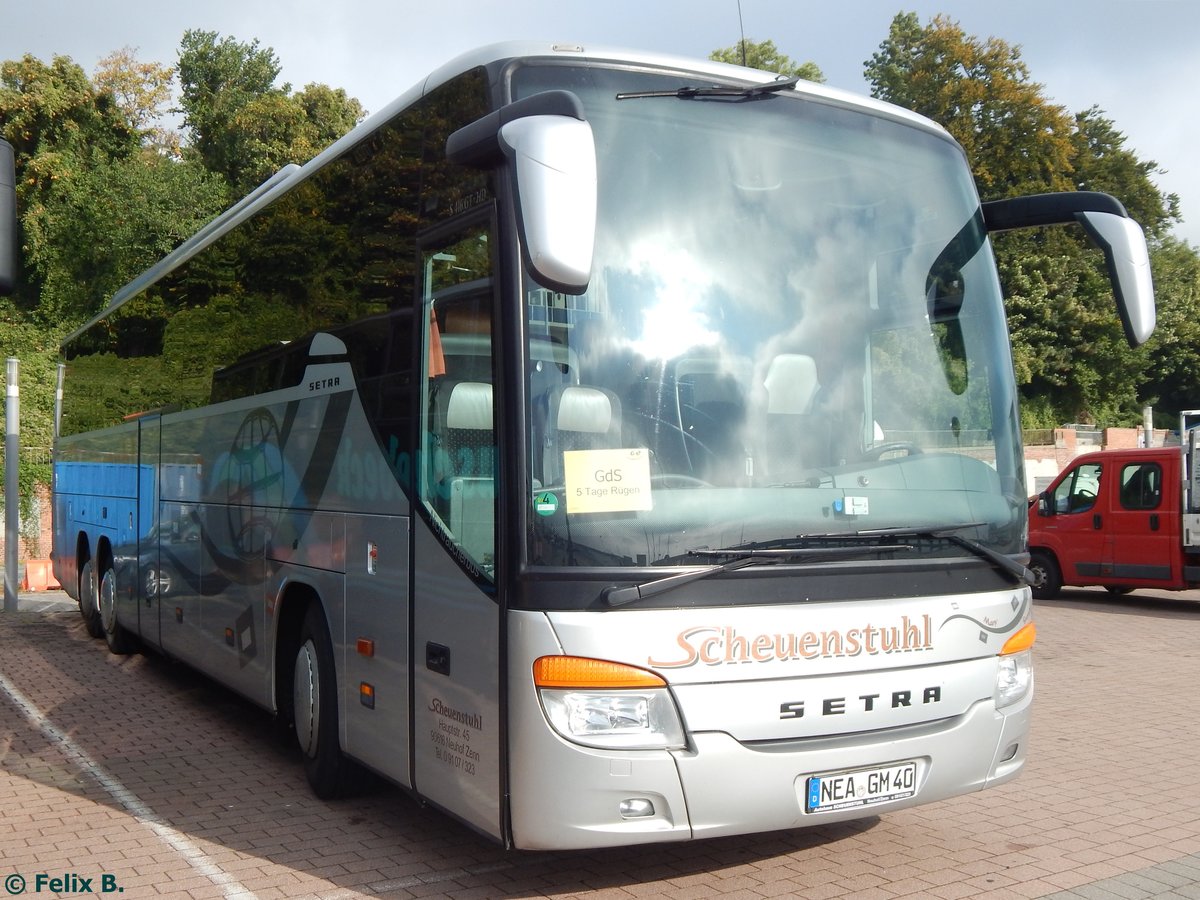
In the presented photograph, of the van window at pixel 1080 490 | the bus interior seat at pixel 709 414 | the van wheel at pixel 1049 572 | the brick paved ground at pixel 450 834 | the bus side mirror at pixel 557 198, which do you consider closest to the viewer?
the bus side mirror at pixel 557 198

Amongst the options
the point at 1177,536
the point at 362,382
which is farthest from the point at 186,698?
the point at 1177,536

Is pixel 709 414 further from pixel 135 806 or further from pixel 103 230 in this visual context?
pixel 103 230

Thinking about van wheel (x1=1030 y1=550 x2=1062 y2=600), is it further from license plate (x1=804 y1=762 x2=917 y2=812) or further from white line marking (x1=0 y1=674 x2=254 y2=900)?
license plate (x1=804 y1=762 x2=917 y2=812)

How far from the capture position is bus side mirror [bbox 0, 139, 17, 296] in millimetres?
4168

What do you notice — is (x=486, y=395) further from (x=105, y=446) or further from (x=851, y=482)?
(x=105, y=446)

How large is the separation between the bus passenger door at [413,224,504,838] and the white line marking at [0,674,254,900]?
0.96m

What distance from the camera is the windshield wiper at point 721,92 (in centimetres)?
Result: 488

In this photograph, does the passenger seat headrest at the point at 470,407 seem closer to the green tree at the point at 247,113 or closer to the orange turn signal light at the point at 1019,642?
the orange turn signal light at the point at 1019,642

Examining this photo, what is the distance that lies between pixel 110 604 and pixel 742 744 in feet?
30.7

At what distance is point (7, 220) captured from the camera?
421 centimetres

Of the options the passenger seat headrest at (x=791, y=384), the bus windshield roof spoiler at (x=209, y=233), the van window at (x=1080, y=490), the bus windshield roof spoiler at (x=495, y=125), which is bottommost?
the van window at (x=1080, y=490)

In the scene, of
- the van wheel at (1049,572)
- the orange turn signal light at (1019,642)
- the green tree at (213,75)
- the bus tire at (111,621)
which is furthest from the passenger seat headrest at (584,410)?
the green tree at (213,75)

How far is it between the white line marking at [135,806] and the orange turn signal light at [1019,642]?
3359mm

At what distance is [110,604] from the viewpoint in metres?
12.2
